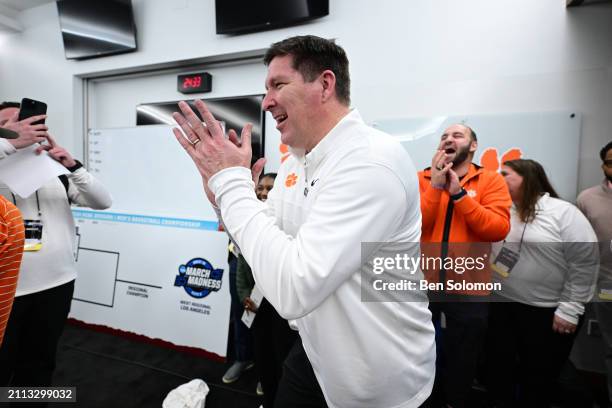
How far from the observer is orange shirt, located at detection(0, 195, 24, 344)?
0.87 meters

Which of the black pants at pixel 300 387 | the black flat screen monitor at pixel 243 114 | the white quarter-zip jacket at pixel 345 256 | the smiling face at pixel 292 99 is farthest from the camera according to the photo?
the black flat screen monitor at pixel 243 114

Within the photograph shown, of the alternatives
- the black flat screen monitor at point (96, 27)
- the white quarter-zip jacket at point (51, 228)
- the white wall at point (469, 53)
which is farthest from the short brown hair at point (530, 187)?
the black flat screen monitor at point (96, 27)

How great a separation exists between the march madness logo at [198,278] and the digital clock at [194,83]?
142cm

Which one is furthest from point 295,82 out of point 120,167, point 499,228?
point 120,167

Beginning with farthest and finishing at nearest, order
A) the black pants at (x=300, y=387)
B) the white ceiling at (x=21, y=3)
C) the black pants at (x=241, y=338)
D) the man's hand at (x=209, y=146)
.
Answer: the white ceiling at (x=21, y=3)
the black pants at (x=241, y=338)
the black pants at (x=300, y=387)
the man's hand at (x=209, y=146)

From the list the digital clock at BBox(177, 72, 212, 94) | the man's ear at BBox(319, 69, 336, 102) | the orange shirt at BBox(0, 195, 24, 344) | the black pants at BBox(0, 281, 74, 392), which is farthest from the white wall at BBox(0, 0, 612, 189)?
the black pants at BBox(0, 281, 74, 392)

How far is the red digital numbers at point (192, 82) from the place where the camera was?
268cm

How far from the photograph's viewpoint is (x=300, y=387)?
1.01 m

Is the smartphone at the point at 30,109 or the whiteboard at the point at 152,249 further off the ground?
the smartphone at the point at 30,109

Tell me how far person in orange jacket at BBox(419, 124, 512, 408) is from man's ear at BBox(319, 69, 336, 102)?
0.88m

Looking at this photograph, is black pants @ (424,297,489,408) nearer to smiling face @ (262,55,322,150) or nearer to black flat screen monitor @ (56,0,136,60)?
smiling face @ (262,55,322,150)

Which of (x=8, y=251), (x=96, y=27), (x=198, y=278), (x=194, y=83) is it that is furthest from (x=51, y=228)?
(x=96, y=27)

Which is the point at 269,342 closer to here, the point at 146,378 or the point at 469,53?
the point at 146,378

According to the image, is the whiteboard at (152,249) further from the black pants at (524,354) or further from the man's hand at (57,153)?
the black pants at (524,354)
